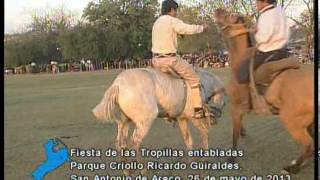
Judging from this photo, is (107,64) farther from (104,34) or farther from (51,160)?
(51,160)

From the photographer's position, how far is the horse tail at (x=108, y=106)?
431cm

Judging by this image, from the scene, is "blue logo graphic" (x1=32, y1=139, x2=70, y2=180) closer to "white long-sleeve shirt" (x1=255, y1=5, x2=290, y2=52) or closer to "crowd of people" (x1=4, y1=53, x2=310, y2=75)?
"crowd of people" (x1=4, y1=53, x2=310, y2=75)

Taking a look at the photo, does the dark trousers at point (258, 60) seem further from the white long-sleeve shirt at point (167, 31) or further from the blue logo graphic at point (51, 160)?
the blue logo graphic at point (51, 160)

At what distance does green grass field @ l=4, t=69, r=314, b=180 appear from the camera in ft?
14.1

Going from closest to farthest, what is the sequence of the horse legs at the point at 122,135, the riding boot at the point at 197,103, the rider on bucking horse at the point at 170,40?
the rider on bucking horse at the point at 170,40 < the horse legs at the point at 122,135 < the riding boot at the point at 197,103

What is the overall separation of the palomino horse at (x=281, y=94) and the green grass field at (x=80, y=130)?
56 mm

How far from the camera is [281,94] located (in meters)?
4.25

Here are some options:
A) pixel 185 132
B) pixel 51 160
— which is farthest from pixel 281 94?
pixel 51 160

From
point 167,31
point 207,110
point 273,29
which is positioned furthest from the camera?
point 207,110

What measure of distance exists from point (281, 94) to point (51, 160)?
174 cm

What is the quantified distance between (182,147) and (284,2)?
1283 mm

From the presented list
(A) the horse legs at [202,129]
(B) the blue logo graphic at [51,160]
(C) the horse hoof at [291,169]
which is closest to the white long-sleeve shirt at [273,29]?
(A) the horse legs at [202,129]

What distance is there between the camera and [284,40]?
13.7 feet

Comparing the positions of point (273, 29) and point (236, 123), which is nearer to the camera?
point (273, 29)
